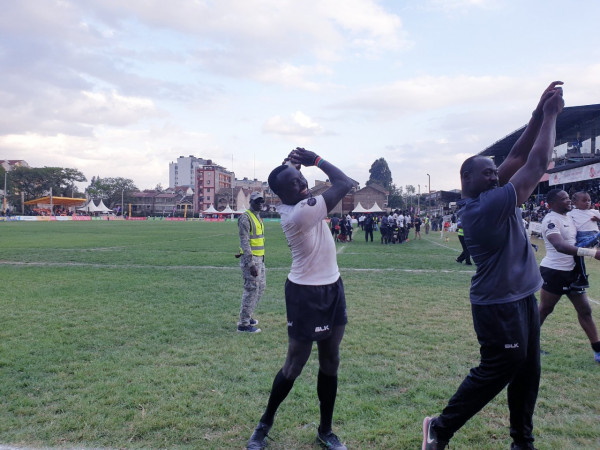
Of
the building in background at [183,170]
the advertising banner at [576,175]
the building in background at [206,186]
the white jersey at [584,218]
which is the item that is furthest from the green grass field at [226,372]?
the building in background at [183,170]

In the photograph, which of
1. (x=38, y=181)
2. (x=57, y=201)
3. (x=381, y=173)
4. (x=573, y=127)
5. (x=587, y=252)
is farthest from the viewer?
(x=381, y=173)

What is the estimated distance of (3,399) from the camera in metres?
4.07

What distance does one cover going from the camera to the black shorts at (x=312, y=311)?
3.17 m

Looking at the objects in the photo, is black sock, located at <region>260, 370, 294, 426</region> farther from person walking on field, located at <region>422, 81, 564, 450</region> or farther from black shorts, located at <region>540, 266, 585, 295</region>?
black shorts, located at <region>540, 266, 585, 295</region>

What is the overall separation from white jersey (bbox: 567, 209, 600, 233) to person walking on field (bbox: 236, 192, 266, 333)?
410 centimetres

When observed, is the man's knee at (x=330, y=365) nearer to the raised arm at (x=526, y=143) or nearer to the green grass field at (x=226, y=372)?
the green grass field at (x=226, y=372)

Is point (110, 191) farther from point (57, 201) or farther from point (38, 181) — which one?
point (57, 201)

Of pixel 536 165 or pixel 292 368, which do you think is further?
pixel 292 368

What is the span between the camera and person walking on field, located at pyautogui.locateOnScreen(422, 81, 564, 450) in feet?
8.98

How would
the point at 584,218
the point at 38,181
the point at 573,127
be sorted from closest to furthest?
the point at 584,218 → the point at 573,127 → the point at 38,181

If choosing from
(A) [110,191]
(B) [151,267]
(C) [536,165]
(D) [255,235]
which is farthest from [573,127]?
(A) [110,191]

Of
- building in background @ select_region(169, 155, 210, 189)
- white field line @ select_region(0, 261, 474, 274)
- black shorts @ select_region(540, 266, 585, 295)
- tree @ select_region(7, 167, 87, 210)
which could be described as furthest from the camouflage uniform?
building in background @ select_region(169, 155, 210, 189)

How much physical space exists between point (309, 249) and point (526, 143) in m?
1.74

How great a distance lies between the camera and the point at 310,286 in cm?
321
